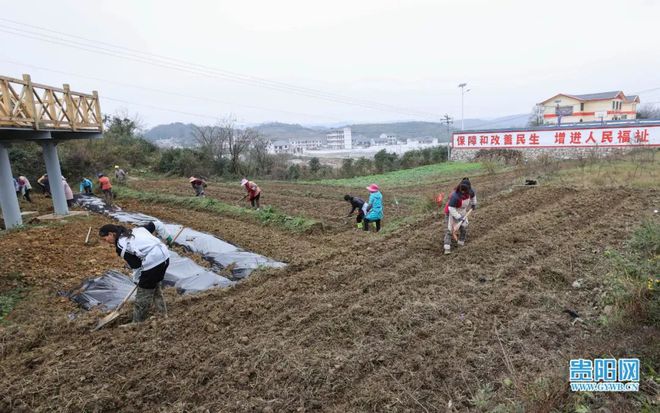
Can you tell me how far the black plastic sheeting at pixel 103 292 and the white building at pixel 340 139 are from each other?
325ft

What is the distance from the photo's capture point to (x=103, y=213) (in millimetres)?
12031

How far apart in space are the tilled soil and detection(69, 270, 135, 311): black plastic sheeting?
0.85ft

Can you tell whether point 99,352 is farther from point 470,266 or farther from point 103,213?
point 103,213

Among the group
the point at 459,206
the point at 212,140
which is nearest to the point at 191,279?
the point at 459,206

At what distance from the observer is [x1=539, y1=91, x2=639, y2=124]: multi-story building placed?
4388 centimetres

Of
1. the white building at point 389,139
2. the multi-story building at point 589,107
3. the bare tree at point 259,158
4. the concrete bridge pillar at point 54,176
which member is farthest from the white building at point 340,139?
the concrete bridge pillar at point 54,176

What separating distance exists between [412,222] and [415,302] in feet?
14.4

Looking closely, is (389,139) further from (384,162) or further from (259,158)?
(259,158)

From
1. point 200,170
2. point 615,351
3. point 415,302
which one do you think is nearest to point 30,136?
point 415,302

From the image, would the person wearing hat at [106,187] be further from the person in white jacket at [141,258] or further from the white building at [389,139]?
the white building at [389,139]

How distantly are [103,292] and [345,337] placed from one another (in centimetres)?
374

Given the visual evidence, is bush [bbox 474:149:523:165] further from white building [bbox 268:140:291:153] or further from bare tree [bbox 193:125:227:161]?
white building [bbox 268:140:291:153]

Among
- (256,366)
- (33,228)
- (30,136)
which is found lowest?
(256,366)

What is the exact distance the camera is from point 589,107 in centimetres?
4650
